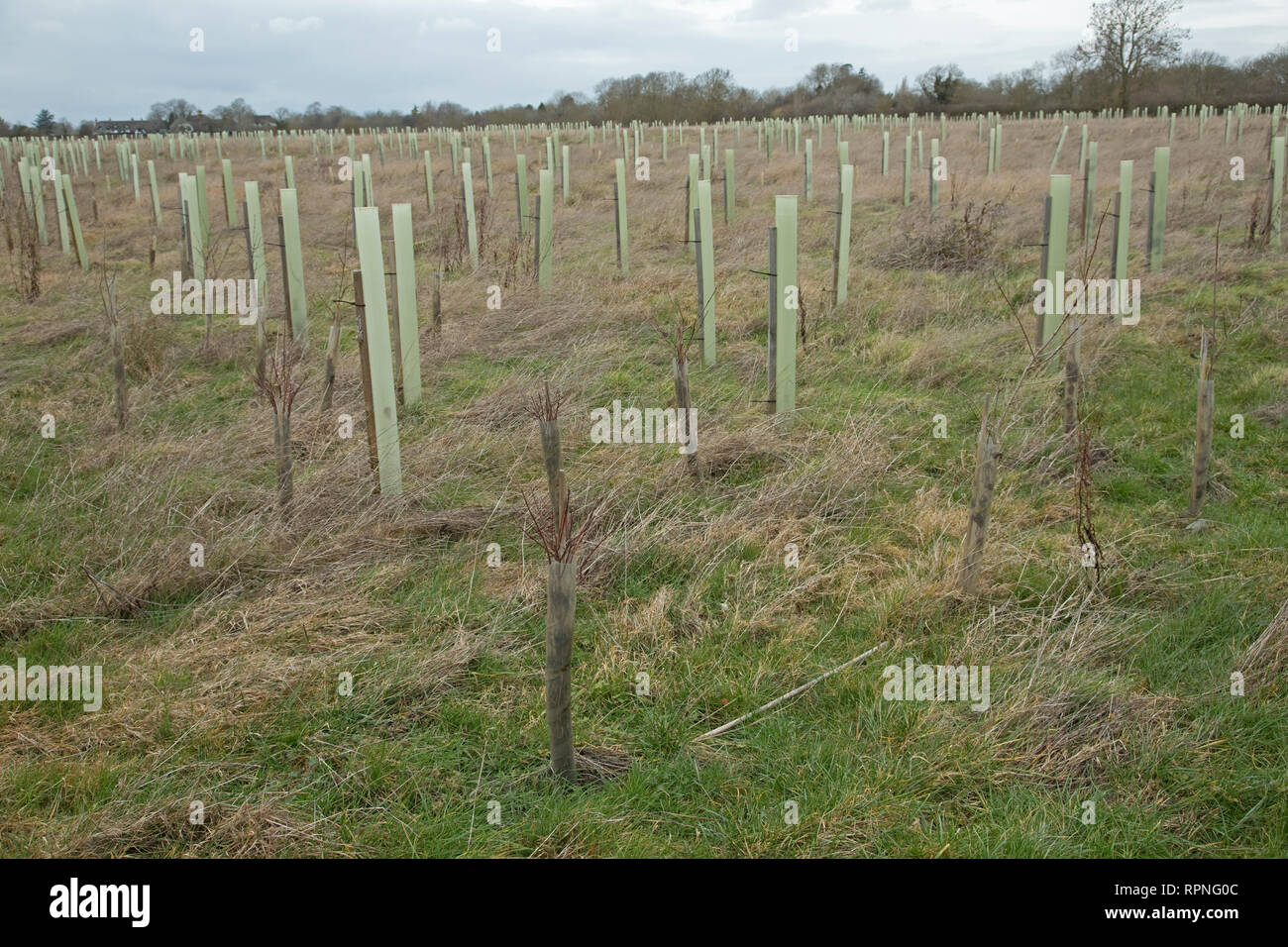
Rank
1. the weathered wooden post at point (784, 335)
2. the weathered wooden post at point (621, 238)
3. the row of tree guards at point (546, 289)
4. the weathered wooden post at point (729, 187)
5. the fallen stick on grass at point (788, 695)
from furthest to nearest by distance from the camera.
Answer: the weathered wooden post at point (729, 187), the weathered wooden post at point (621, 238), the weathered wooden post at point (784, 335), the fallen stick on grass at point (788, 695), the row of tree guards at point (546, 289)

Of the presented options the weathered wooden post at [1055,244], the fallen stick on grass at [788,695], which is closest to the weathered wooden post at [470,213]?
the weathered wooden post at [1055,244]

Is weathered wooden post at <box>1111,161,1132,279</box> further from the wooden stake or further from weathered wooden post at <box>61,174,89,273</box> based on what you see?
weathered wooden post at <box>61,174,89,273</box>

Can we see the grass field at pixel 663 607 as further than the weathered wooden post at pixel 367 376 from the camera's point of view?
No

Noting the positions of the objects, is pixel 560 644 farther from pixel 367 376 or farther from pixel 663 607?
pixel 367 376

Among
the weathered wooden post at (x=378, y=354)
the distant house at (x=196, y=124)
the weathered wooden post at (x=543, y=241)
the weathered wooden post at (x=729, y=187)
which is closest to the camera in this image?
the weathered wooden post at (x=378, y=354)

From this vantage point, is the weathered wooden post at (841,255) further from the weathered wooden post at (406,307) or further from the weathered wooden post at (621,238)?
the weathered wooden post at (406,307)

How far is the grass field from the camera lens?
282 cm

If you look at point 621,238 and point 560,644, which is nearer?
point 560,644

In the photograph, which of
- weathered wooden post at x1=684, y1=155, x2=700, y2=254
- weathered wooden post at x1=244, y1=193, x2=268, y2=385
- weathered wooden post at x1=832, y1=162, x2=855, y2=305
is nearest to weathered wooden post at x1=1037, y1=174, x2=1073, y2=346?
weathered wooden post at x1=832, y1=162, x2=855, y2=305

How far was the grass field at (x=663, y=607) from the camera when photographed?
282 cm

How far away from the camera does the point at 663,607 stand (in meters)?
3.92

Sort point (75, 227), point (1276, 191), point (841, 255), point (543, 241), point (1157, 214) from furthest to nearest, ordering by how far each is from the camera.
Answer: point (75, 227)
point (1276, 191)
point (543, 241)
point (1157, 214)
point (841, 255)

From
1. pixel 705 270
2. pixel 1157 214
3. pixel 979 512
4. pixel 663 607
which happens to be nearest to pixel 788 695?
pixel 663 607

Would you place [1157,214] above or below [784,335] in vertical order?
above
